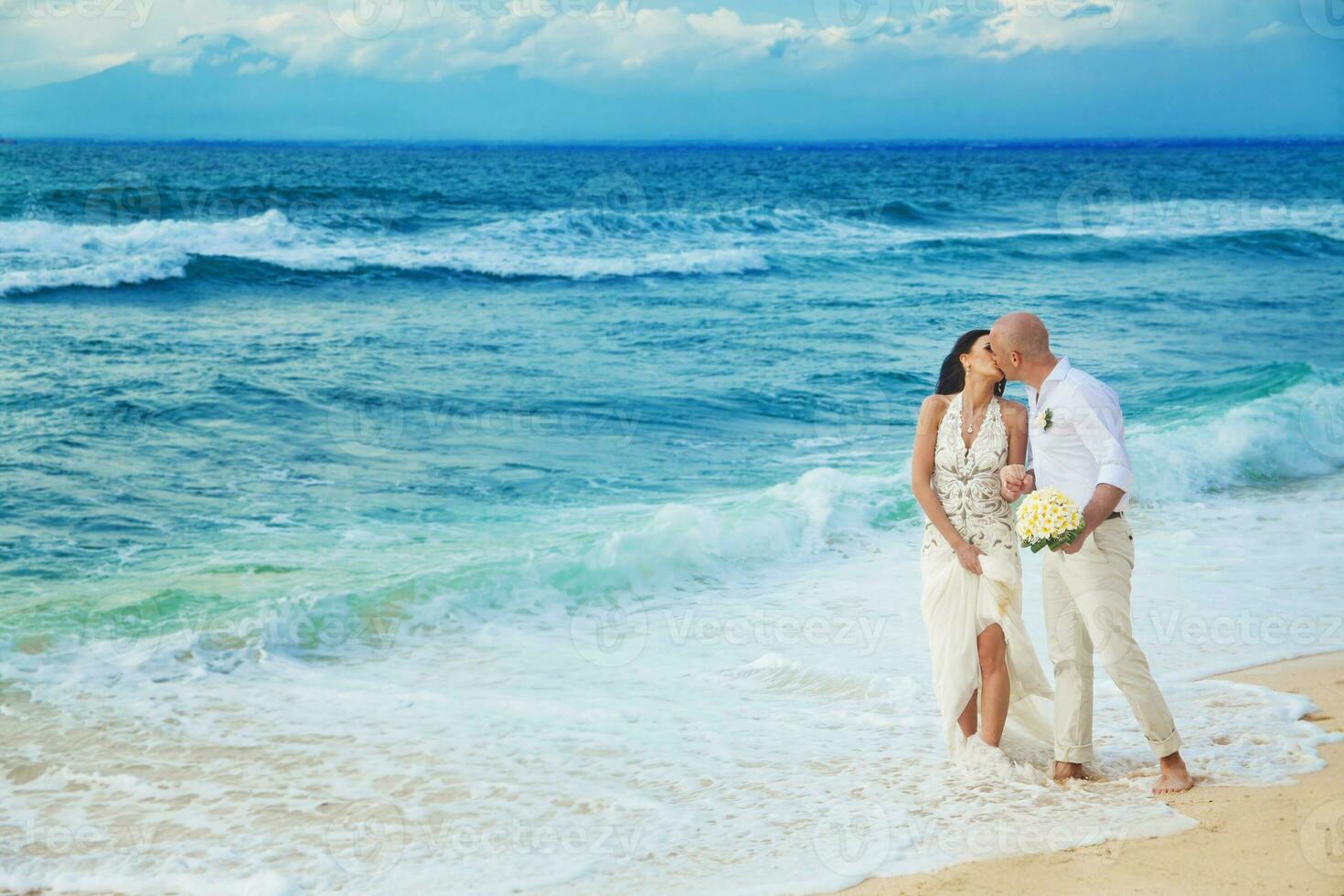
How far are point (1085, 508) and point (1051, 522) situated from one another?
21 cm

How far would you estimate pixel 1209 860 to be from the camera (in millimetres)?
4098

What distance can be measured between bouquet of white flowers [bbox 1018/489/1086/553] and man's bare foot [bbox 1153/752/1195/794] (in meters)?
1.13

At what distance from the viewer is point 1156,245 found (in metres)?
31.4

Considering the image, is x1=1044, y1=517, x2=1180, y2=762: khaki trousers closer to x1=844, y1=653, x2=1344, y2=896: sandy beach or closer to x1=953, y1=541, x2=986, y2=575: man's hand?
x1=953, y1=541, x2=986, y2=575: man's hand

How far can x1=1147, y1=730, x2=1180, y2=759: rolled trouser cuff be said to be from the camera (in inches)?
186

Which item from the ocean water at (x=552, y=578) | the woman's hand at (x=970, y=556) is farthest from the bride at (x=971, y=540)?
the ocean water at (x=552, y=578)

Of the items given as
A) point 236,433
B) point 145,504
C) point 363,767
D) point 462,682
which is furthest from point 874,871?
point 236,433

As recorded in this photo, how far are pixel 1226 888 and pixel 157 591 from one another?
6.55 meters

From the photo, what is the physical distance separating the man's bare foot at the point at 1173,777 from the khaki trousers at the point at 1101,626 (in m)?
0.06

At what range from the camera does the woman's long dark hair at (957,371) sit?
4.85 meters

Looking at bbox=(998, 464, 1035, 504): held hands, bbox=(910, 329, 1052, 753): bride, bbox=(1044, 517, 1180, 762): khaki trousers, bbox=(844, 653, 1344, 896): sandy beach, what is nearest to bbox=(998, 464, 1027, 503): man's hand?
bbox=(998, 464, 1035, 504): held hands

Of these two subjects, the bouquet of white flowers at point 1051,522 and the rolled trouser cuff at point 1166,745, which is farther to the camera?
the rolled trouser cuff at point 1166,745

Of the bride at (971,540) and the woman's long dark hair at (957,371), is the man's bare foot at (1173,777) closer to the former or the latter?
the bride at (971,540)

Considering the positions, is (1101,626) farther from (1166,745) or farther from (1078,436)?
(1078,436)
